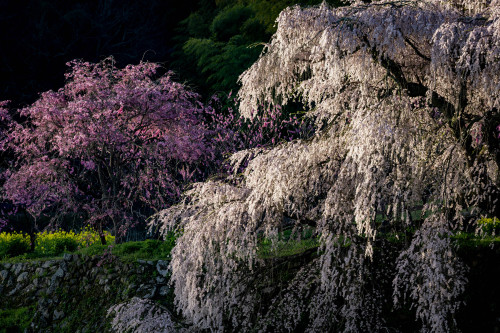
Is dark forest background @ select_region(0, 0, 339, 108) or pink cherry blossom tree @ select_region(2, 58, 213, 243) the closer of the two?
pink cherry blossom tree @ select_region(2, 58, 213, 243)

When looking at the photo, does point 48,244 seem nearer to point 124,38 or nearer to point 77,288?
point 77,288

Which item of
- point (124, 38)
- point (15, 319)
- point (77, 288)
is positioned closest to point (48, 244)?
point (15, 319)

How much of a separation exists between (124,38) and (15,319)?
11.2m

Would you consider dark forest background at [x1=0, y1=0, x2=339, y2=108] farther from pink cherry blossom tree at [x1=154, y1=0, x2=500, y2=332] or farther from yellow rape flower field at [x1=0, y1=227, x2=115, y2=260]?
pink cherry blossom tree at [x1=154, y1=0, x2=500, y2=332]

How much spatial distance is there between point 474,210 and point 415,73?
1.41 m

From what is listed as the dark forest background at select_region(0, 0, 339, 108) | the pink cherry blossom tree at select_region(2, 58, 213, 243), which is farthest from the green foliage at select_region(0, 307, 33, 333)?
the dark forest background at select_region(0, 0, 339, 108)

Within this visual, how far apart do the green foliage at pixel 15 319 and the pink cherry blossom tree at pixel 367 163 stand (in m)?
4.15

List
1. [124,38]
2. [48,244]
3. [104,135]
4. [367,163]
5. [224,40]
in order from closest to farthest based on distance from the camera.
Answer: [367,163] → [104,135] → [48,244] → [224,40] → [124,38]

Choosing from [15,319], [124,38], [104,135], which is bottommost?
[15,319]

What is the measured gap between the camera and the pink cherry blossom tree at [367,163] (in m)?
3.87

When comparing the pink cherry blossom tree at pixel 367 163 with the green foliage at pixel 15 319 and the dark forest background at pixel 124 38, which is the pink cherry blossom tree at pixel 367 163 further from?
the dark forest background at pixel 124 38

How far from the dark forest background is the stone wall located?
19.8 feet

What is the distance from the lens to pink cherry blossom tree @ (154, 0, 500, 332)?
3.87 m

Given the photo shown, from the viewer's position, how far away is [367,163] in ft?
12.2
